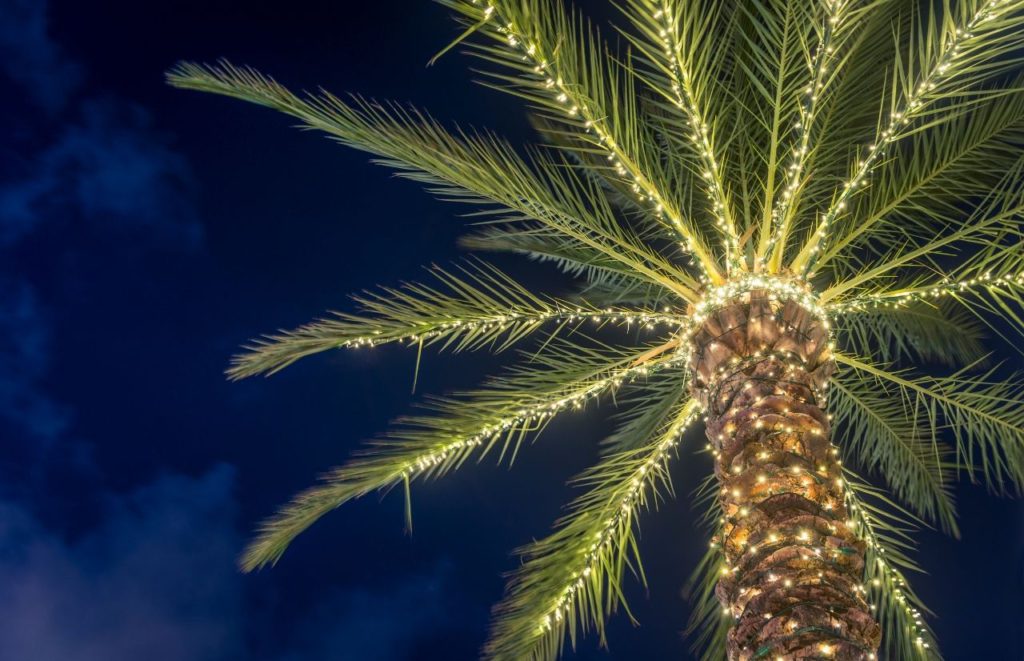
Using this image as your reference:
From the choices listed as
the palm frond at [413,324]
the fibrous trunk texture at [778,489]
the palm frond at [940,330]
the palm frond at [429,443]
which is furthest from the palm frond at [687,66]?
the palm frond at [940,330]

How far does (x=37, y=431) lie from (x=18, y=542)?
1.87 m

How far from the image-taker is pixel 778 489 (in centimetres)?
373

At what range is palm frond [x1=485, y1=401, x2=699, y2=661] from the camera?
15.5 ft

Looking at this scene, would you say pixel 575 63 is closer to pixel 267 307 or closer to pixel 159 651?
pixel 267 307

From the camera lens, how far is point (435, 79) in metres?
11.3

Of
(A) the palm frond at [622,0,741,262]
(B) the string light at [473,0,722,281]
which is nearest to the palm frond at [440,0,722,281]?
(B) the string light at [473,0,722,281]

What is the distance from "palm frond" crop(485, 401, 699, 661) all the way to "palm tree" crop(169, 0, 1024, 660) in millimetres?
17

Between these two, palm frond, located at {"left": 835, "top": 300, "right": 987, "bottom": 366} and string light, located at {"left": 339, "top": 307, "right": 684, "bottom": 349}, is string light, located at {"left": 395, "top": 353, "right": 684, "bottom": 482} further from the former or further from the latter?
palm frond, located at {"left": 835, "top": 300, "right": 987, "bottom": 366}

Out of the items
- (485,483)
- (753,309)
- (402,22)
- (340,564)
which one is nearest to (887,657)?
(753,309)

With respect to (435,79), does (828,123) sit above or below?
below

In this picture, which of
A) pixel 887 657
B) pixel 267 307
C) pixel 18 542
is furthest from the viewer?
pixel 267 307

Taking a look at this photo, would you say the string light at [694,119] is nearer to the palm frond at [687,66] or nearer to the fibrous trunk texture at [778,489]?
the palm frond at [687,66]

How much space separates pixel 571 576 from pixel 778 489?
171 cm

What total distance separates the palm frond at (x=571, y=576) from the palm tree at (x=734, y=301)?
2 cm
